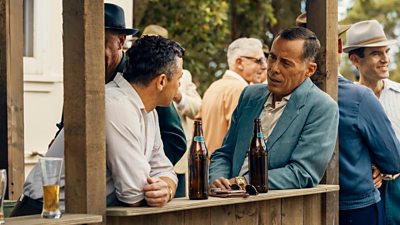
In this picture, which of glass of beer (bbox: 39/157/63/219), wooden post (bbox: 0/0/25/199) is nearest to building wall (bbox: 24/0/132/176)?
wooden post (bbox: 0/0/25/199)

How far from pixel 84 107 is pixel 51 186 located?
0.39 metres

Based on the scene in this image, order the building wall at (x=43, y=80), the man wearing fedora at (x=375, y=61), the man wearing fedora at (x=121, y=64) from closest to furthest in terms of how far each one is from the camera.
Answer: the man wearing fedora at (x=121, y=64), the man wearing fedora at (x=375, y=61), the building wall at (x=43, y=80)

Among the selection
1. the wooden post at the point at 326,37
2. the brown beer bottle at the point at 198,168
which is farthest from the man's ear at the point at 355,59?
the brown beer bottle at the point at 198,168

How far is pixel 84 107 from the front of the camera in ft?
16.7

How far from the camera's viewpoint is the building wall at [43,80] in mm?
10039

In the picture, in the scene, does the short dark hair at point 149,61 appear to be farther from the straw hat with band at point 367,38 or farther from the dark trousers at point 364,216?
the straw hat with band at point 367,38

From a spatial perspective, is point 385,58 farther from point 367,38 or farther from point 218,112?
point 218,112

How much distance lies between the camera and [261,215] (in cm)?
620

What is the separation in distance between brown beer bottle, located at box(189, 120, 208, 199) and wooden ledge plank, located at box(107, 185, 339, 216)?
0.06 meters

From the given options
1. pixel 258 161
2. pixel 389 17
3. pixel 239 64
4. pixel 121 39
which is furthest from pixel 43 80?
pixel 389 17

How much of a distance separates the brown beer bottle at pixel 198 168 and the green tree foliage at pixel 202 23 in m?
9.19

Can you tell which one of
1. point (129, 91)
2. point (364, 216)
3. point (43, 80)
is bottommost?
point (364, 216)

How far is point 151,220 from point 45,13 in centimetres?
505

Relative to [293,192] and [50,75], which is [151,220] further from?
[50,75]
